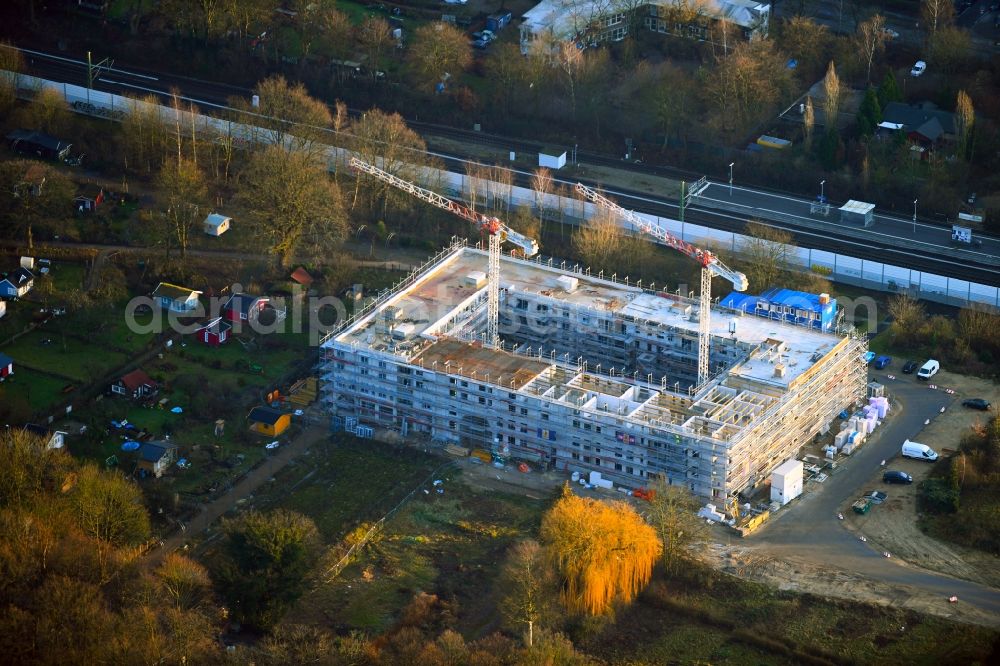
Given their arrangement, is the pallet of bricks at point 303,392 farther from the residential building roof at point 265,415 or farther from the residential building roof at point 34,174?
the residential building roof at point 34,174

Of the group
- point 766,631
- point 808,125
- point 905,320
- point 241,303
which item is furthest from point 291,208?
point 766,631

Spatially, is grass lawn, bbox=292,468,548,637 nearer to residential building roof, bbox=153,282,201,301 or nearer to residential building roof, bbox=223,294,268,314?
residential building roof, bbox=223,294,268,314

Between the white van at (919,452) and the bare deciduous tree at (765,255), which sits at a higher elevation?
the bare deciduous tree at (765,255)

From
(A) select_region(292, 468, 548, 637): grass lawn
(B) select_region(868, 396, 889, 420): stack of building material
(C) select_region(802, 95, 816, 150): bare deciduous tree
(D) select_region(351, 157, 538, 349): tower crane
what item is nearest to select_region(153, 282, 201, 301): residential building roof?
(D) select_region(351, 157, 538, 349): tower crane

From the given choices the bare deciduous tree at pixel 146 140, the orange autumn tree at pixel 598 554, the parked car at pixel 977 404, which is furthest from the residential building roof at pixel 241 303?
the parked car at pixel 977 404

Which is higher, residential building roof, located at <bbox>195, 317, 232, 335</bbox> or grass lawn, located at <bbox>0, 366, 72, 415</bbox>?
residential building roof, located at <bbox>195, 317, 232, 335</bbox>

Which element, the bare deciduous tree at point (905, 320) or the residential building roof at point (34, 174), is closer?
the bare deciduous tree at point (905, 320)
